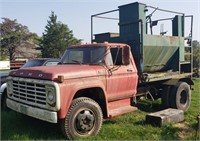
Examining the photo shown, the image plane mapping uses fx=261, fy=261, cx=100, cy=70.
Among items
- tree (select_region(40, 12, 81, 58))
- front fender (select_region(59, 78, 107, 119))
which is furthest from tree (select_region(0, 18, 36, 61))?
front fender (select_region(59, 78, 107, 119))

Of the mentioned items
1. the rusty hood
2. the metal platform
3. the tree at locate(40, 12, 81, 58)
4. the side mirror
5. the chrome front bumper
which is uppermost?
the tree at locate(40, 12, 81, 58)

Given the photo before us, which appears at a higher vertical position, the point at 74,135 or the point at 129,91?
the point at 129,91

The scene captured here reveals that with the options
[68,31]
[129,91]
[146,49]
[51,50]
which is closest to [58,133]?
[129,91]

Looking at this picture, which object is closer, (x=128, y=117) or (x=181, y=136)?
(x=181, y=136)

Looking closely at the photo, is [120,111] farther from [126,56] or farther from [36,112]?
[36,112]

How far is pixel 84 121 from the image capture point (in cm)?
543

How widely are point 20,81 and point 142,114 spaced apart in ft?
11.8

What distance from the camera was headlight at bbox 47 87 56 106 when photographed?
16.2ft

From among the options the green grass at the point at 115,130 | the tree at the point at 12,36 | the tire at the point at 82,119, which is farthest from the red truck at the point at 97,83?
the tree at the point at 12,36

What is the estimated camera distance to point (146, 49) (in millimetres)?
7652

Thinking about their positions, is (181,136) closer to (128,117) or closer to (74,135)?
(128,117)

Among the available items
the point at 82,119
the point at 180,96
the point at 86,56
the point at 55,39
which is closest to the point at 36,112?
the point at 82,119

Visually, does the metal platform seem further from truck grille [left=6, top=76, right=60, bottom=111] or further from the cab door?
truck grille [left=6, top=76, right=60, bottom=111]

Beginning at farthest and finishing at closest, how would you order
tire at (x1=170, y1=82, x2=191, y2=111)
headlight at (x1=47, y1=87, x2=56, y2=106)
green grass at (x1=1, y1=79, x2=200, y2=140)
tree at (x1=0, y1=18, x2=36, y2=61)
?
tree at (x1=0, y1=18, x2=36, y2=61), tire at (x1=170, y1=82, x2=191, y2=111), green grass at (x1=1, y1=79, x2=200, y2=140), headlight at (x1=47, y1=87, x2=56, y2=106)
